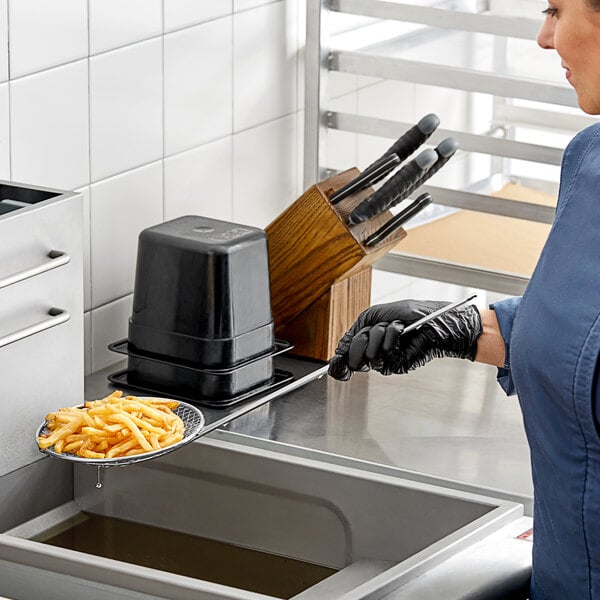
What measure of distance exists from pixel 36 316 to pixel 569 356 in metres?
0.63

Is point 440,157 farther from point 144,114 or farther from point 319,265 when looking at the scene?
point 144,114

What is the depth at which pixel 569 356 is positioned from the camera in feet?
3.72

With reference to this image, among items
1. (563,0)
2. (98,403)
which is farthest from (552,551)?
(98,403)

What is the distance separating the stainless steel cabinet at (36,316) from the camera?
1460 mm

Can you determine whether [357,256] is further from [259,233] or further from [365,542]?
[365,542]

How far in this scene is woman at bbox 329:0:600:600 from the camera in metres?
1.13

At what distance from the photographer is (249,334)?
69.4 inches

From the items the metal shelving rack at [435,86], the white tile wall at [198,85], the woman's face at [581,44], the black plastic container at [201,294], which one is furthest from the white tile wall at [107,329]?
the woman's face at [581,44]

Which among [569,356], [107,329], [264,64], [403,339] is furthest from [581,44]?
[264,64]

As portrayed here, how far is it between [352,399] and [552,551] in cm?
69

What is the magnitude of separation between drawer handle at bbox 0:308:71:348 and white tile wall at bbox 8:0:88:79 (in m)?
0.33

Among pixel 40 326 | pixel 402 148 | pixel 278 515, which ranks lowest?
pixel 278 515

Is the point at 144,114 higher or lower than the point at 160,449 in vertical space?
higher

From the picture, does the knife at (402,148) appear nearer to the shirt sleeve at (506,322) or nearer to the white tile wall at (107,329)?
the white tile wall at (107,329)
